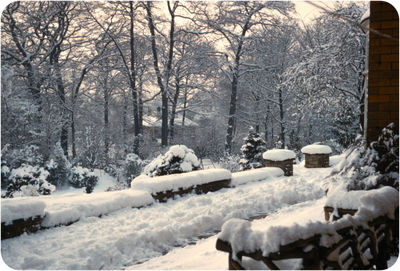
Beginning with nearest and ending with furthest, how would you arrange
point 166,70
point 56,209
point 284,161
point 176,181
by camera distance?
1. point 56,209
2. point 176,181
3. point 284,161
4. point 166,70

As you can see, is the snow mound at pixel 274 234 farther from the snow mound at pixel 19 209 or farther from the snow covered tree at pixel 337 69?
the snow covered tree at pixel 337 69

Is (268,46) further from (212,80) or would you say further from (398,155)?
(398,155)

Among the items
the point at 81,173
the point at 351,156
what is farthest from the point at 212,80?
the point at 351,156

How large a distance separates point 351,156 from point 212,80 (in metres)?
17.5

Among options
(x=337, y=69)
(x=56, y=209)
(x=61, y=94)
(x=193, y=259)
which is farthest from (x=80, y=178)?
(x=337, y=69)

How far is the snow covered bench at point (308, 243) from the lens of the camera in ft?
7.83

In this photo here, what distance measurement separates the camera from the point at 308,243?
2.43 metres

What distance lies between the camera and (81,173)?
1361 centimetres

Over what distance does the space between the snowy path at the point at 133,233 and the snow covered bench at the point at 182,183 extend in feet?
0.84

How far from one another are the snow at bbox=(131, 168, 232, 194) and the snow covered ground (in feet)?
1.07

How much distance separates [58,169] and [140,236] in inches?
384

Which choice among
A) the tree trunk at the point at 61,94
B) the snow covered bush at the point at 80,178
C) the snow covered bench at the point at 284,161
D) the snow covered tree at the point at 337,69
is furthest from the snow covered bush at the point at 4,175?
the snow covered tree at the point at 337,69

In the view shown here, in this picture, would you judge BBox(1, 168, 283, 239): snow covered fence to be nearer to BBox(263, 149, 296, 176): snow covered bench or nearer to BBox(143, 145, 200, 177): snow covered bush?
BBox(143, 145, 200, 177): snow covered bush

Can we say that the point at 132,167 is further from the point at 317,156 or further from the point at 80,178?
the point at 317,156
